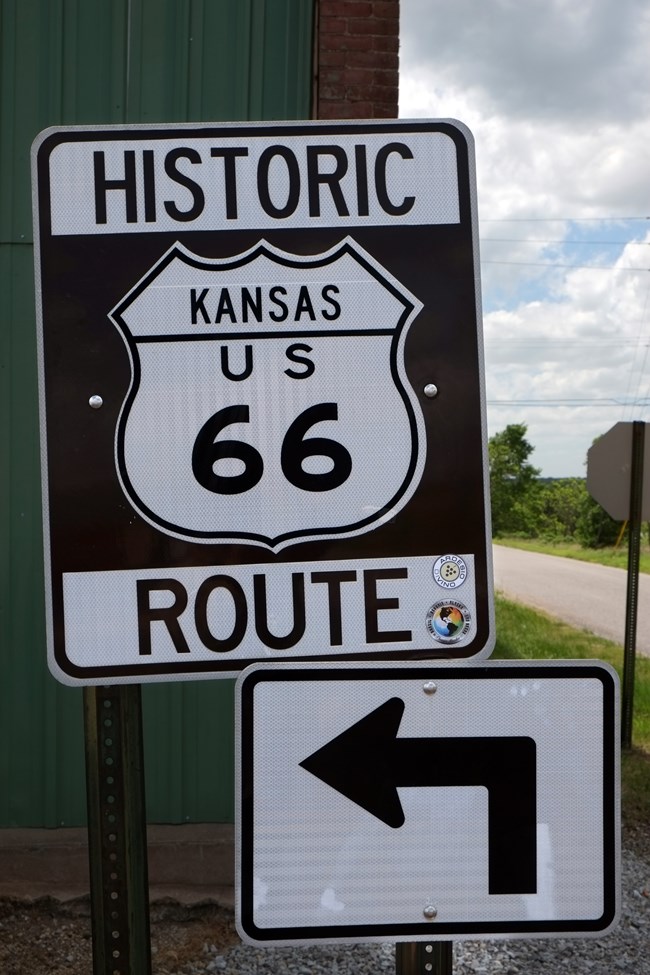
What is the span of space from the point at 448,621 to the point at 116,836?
2.08 ft

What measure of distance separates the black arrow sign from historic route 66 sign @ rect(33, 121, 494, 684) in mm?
146

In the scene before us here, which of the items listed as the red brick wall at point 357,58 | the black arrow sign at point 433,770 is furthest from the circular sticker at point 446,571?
the red brick wall at point 357,58

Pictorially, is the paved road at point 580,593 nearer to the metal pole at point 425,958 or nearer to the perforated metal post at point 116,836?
the metal pole at point 425,958

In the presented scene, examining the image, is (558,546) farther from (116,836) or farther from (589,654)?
(116,836)

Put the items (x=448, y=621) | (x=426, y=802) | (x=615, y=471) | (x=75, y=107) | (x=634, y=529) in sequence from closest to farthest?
(x=426, y=802), (x=448, y=621), (x=75, y=107), (x=634, y=529), (x=615, y=471)

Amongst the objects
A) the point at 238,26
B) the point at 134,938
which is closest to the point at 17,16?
the point at 238,26

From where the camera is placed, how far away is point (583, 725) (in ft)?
5.29

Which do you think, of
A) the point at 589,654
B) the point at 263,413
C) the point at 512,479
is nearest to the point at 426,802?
the point at 263,413

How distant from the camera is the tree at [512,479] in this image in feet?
262

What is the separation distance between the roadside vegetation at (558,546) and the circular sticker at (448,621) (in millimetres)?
2066

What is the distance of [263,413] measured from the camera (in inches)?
67.4

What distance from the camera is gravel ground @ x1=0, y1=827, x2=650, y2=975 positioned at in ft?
13.4

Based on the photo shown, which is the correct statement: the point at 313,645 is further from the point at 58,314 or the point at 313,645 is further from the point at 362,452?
the point at 58,314

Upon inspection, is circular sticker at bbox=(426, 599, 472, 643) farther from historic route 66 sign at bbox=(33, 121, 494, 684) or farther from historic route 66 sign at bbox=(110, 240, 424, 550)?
historic route 66 sign at bbox=(110, 240, 424, 550)
